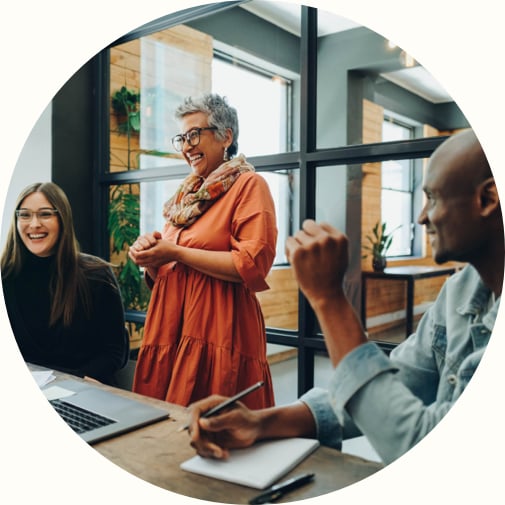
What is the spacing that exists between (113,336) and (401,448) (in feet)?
2.17

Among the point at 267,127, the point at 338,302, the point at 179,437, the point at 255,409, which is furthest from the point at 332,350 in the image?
the point at 267,127

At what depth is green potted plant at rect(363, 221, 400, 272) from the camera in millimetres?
919

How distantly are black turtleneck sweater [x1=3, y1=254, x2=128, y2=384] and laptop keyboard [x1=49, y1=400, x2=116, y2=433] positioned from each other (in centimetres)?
9

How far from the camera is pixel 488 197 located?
822mm

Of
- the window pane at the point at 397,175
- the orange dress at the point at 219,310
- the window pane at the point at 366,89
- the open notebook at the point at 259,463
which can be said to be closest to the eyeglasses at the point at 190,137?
the orange dress at the point at 219,310

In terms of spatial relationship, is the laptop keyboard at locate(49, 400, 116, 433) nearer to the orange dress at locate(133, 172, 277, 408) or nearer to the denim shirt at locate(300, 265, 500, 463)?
the orange dress at locate(133, 172, 277, 408)

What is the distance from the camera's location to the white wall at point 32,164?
1.23 m

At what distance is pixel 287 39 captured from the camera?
1054 mm

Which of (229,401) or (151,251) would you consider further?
(151,251)

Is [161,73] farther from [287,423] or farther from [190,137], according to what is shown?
[287,423]

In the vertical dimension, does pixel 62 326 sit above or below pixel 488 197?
below

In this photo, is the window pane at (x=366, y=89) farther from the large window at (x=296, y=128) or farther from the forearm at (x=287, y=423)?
the forearm at (x=287, y=423)

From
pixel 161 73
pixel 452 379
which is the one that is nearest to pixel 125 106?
pixel 161 73

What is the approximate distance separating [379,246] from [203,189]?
13.7 inches
